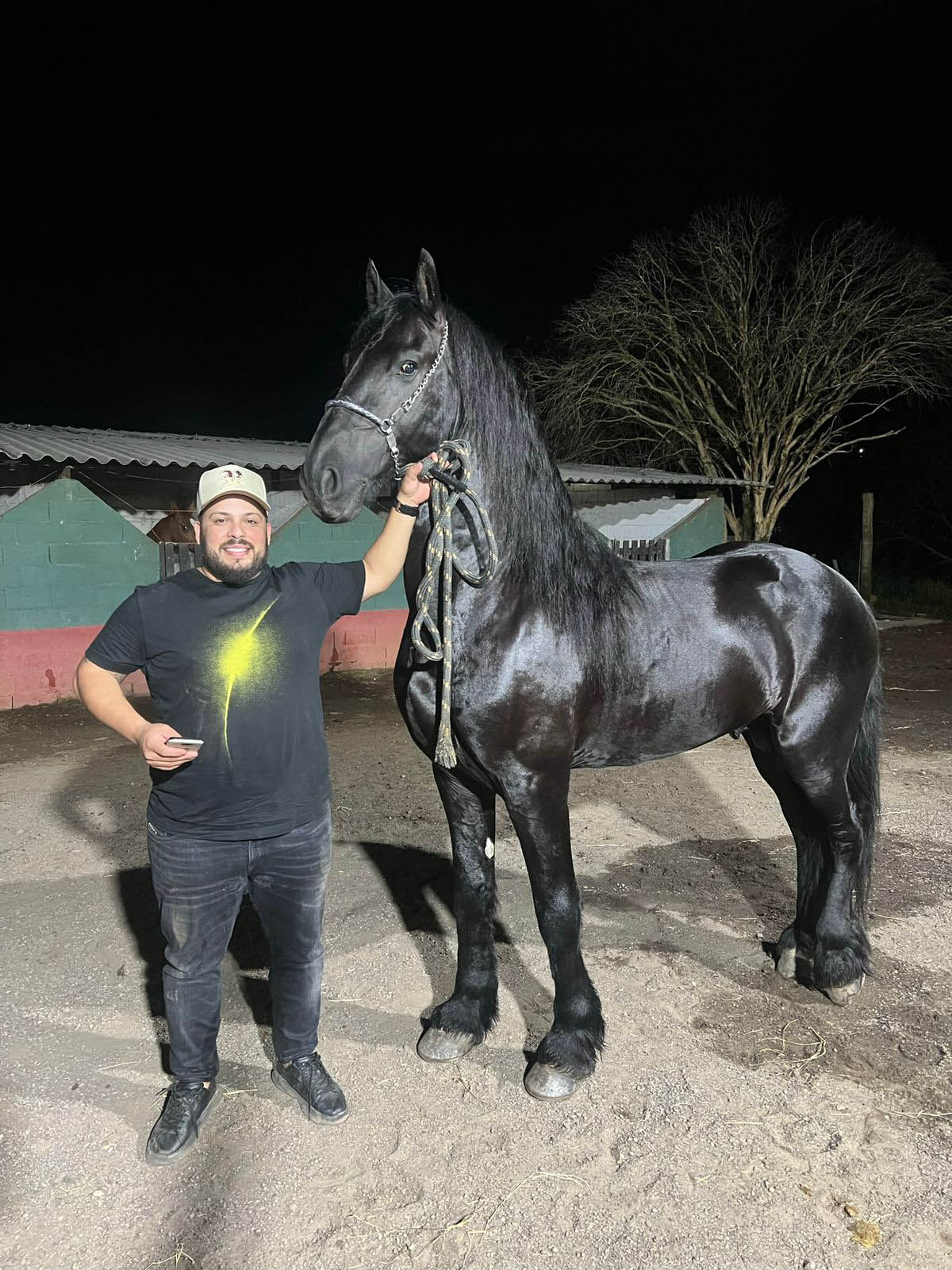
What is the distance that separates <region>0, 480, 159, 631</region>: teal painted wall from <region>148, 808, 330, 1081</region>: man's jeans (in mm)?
7078

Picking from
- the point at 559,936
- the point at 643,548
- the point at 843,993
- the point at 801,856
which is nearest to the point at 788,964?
the point at 843,993

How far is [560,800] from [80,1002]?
6.37 ft

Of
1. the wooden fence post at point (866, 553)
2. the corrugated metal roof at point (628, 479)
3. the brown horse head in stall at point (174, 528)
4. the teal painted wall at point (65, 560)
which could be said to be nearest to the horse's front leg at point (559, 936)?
the teal painted wall at point (65, 560)

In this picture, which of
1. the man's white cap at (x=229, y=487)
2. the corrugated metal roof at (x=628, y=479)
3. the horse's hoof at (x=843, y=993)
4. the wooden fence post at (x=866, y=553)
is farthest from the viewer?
the wooden fence post at (x=866, y=553)

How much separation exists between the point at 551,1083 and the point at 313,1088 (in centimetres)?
67

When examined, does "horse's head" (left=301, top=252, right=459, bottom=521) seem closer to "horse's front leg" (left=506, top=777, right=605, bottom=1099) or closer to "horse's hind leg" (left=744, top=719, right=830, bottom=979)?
"horse's front leg" (left=506, top=777, right=605, bottom=1099)

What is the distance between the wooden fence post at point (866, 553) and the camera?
54.9ft

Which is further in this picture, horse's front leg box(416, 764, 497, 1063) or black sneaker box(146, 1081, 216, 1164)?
horse's front leg box(416, 764, 497, 1063)

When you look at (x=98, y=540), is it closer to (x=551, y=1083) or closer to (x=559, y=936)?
(x=559, y=936)

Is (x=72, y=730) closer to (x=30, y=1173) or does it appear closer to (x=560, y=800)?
(x=30, y=1173)

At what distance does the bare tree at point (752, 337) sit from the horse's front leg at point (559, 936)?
1529 centimetres

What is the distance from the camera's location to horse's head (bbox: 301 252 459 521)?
7.05 ft

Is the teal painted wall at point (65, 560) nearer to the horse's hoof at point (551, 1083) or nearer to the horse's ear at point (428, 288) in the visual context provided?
the horse's ear at point (428, 288)

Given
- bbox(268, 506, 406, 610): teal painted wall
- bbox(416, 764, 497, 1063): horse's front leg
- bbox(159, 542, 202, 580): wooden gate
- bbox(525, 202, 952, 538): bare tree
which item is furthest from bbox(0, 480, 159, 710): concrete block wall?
bbox(525, 202, 952, 538): bare tree
